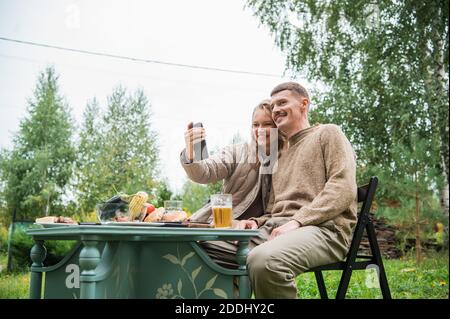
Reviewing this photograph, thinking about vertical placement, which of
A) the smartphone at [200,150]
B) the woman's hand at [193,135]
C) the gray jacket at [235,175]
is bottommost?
the gray jacket at [235,175]

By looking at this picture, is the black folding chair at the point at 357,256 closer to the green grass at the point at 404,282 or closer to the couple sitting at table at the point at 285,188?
the couple sitting at table at the point at 285,188

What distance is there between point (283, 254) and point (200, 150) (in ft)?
1.53

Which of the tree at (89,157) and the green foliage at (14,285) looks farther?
the tree at (89,157)

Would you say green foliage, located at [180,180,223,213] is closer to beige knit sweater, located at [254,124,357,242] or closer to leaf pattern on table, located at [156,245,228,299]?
beige knit sweater, located at [254,124,357,242]

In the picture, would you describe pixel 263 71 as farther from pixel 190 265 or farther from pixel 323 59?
pixel 190 265

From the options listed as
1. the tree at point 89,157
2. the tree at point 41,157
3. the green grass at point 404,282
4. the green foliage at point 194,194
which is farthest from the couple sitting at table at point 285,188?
the tree at point 41,157

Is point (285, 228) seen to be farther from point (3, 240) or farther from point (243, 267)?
point (3, 240)

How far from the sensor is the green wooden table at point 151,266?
117cm

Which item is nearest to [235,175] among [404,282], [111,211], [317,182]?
[317,182]

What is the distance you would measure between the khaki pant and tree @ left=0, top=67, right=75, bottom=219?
5490 millimetres

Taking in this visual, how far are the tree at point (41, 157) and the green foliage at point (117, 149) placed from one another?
0.25 meters

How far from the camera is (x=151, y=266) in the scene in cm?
142

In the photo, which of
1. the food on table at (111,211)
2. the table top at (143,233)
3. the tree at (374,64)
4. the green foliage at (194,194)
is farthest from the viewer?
Result: the green foliage at (194,194)

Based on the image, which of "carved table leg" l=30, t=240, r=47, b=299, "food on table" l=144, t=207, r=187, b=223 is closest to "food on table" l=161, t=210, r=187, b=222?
"food on table" l=144, t=207, r=187, b=223
